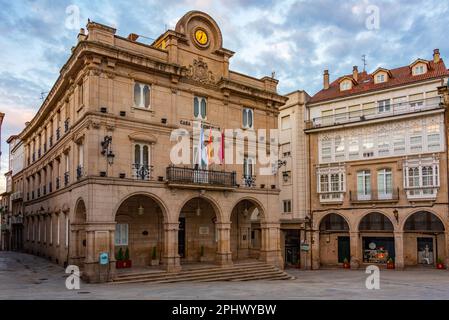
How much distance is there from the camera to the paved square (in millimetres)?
19188

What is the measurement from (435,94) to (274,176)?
14492 millimetres

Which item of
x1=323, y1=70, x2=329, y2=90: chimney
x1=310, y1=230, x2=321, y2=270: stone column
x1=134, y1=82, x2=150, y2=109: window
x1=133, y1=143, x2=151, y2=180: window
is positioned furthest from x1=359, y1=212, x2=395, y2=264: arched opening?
x1=134, y1=82, x2=150, y2=109: window

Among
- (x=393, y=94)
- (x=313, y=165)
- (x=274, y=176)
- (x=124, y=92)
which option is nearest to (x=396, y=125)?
(x=393, y=94)

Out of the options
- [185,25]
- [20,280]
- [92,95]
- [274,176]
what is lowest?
[20,280]

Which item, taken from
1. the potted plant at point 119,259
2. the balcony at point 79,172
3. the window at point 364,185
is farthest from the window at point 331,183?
the balcony at point 79,172

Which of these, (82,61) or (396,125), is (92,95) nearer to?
(82,61)

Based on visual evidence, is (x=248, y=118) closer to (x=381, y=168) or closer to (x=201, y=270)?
(x=201, y=270)

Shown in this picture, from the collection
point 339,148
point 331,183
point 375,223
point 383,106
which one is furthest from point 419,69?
point 375,223

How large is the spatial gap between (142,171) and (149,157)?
98cm

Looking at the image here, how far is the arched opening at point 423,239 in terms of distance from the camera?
34969 millimetres

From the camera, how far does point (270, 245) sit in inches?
1197

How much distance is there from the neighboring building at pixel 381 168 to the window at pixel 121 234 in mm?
18861

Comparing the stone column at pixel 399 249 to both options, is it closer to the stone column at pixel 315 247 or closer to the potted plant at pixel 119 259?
the stone column at pixel 315 247

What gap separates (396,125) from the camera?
3631cm
